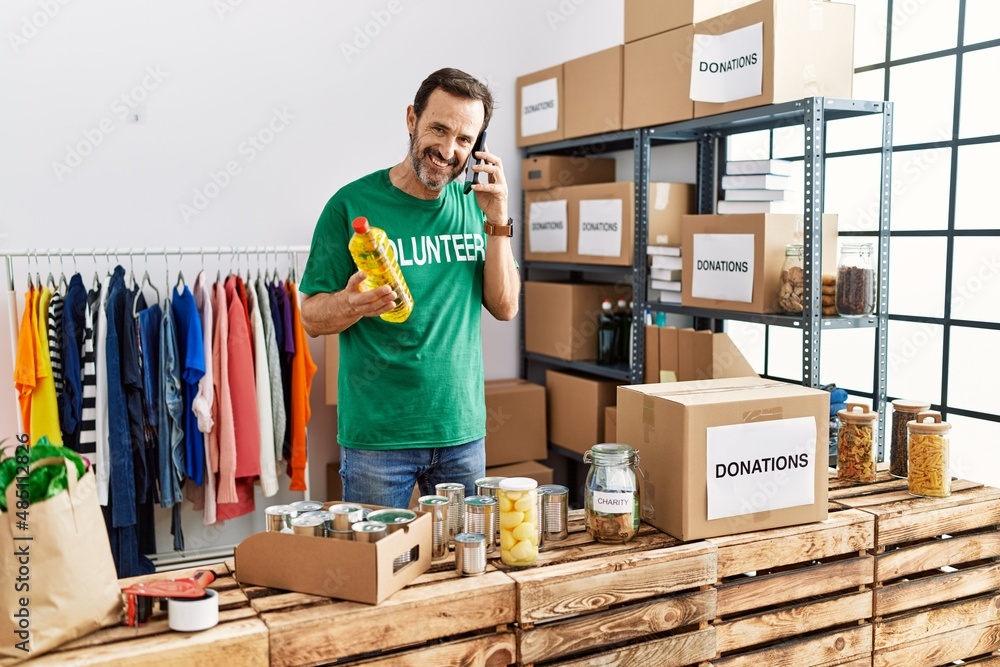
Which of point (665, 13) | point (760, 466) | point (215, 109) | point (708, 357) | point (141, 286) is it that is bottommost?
point (760, 466)

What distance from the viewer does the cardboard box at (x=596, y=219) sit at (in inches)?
133

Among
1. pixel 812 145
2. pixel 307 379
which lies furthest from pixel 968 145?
pixel 307 379

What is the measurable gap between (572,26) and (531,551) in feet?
10.2

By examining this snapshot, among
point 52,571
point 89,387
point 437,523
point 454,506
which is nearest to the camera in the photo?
point 52,571

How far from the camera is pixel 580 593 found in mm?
1599

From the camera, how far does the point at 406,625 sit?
4.82 feet

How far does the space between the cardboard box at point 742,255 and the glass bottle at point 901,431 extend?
585 mm

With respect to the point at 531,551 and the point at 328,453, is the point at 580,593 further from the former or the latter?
the point at 328,453

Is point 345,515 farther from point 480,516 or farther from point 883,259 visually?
point 883,259

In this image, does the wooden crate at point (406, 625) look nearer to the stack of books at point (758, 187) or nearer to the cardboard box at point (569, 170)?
the stack of books at point (758, 187)

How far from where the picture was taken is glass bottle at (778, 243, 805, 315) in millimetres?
2685

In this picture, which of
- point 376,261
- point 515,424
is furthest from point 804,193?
point 515,424

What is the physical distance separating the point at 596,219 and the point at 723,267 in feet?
2.56

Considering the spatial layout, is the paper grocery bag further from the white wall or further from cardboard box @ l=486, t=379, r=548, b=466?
cardboard box @ l=486, t=379, r=548, b=466
